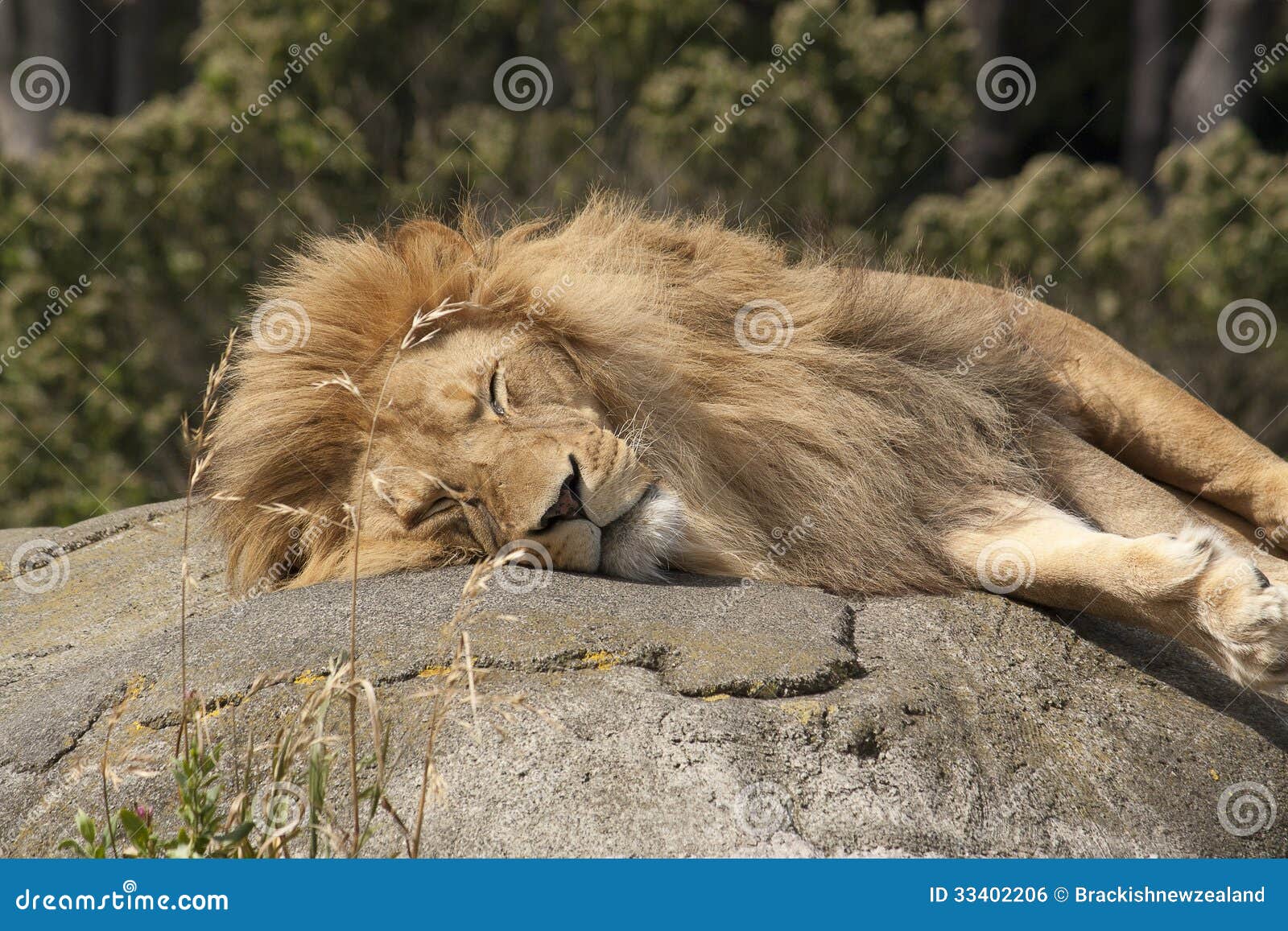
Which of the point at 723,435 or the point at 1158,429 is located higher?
the point at 1158,429

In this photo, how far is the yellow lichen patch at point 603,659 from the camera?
2688mm

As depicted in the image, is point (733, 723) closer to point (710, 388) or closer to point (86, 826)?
point (86, 826)

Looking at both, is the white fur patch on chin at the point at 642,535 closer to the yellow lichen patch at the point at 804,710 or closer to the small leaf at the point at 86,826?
the yellow lichen patch at the point at 804,710

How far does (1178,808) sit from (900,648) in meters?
0.66

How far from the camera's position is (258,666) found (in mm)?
2750

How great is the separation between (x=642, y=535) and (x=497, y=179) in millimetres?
6184

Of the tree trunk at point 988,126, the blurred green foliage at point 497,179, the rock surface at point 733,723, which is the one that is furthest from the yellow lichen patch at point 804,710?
the tree trunk at point 988,126

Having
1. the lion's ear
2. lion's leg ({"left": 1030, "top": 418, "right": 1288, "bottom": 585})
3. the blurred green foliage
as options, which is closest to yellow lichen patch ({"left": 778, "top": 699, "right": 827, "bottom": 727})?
lion's leg ({"left": 1030, "top": 418, "right": 1288, "bottom": 585})

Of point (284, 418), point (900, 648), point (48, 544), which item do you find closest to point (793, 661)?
point (900, 648)

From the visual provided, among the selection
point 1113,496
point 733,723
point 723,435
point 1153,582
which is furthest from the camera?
point 1113,496

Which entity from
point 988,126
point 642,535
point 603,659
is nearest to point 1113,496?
point 642,535

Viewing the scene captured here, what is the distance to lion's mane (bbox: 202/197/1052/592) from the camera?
3.37 m

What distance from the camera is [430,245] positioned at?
3.54m

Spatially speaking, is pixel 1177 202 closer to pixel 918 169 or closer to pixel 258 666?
pixel 918 169
